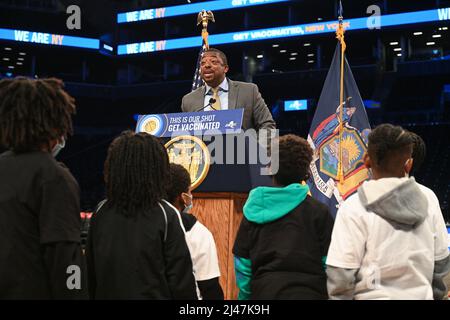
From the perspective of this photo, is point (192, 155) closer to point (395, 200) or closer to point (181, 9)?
point (395, 200)

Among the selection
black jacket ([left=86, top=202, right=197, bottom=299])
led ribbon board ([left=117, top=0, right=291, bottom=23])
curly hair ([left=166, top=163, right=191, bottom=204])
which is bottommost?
black jacket ([left=86, top=202, right=197, bottom=299])

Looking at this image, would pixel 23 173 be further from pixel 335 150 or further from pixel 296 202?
pixel 335 150

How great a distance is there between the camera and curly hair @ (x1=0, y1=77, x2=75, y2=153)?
2.13 m

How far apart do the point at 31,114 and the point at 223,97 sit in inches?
84.4

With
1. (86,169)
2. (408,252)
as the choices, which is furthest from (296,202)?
(86,169)

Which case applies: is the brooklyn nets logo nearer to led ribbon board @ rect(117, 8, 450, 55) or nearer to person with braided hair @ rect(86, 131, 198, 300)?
person with braided hair @ rect(86, 131, 198, 300)

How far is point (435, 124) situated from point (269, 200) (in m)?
17.1

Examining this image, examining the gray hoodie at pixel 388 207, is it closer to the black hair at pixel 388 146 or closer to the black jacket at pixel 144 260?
the black hair at pixel 388 146

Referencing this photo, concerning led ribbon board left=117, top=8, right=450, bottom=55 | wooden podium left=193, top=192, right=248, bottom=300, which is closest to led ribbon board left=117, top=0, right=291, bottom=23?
led ribbon board left=117, top=8, right=450, bottom=55

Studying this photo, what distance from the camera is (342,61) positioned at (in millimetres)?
5820

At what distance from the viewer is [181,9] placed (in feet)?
79.8

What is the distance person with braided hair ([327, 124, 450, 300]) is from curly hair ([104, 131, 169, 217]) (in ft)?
2.59

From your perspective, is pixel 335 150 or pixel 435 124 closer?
pixel 335 150

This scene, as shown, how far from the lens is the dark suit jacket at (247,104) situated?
3.93 meters
